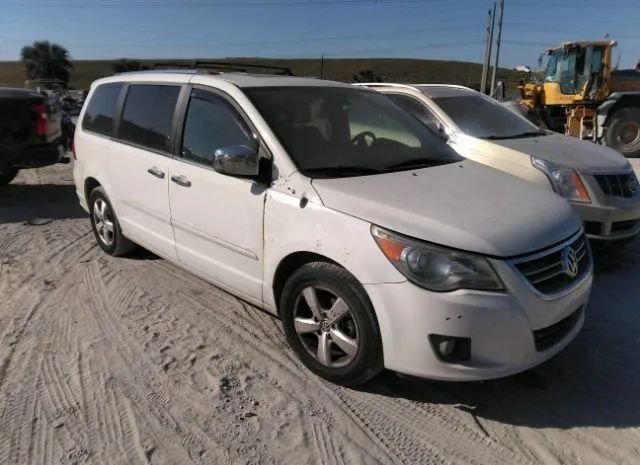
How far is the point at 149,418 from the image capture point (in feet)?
9.39

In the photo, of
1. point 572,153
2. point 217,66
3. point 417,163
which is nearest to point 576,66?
point 572,153

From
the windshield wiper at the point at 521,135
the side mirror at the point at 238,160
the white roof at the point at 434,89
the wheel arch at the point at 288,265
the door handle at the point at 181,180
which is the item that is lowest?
the wheel arch at the point at 288,265

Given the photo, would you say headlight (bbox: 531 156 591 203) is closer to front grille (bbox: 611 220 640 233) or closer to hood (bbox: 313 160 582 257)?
front grille (bbox: 611 220 640 233)

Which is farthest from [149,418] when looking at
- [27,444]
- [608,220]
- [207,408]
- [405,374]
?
[608,220]

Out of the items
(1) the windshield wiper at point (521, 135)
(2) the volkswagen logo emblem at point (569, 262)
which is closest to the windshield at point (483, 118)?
(1) the windshield wiper at point (521, 135)

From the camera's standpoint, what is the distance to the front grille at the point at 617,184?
5109 millimetres

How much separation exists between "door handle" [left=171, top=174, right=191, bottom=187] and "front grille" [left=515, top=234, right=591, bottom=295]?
2.29 m

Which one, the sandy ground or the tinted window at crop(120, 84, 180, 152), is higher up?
the tinted window at crop(120, 84, 180, 152)

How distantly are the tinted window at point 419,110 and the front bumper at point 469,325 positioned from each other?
12.4ft

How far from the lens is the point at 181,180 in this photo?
3.91 m

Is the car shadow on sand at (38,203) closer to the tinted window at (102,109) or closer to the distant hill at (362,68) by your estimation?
the tinted window at (102,109)

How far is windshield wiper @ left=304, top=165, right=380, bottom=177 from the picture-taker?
3.27 m

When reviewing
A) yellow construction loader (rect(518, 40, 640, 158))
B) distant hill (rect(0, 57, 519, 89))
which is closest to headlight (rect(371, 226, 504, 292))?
yellow construction loader (rect(518, 40, 640, 158))

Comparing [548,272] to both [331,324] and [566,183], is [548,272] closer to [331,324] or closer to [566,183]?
[331,324]
